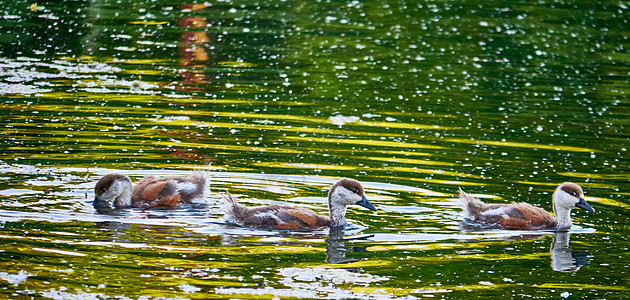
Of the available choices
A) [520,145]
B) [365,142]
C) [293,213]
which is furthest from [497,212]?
[520,145]

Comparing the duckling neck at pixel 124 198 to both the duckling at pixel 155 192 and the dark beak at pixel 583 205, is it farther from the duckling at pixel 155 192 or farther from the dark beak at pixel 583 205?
the dark beak at pixel 583 205

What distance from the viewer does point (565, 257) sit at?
10.4m

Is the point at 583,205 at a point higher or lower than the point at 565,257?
higher

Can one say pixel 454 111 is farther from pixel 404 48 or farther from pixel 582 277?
pixel 582 277

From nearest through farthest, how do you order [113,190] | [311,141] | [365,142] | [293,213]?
[293,213] < [113,190] < [311,141] < [365,142]

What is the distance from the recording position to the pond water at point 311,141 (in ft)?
31.0

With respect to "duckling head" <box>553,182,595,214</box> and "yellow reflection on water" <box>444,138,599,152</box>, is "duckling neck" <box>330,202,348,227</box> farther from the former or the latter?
"yellow reflection on water" <box>444,138,599,152</box>

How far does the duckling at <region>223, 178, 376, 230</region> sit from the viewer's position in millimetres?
10922

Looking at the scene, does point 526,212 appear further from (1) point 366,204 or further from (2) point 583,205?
(1) point 366,204

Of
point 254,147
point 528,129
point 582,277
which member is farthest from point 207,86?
point 582,277

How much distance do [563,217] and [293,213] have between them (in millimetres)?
3179

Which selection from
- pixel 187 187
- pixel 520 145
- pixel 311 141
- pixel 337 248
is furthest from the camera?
pixel 520 145

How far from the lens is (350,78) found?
19.7m

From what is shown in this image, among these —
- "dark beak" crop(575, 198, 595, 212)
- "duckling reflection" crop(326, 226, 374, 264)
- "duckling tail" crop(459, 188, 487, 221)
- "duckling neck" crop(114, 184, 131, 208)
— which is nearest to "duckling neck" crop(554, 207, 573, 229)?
"dark beak" crop(575, 198, 595, 212)
